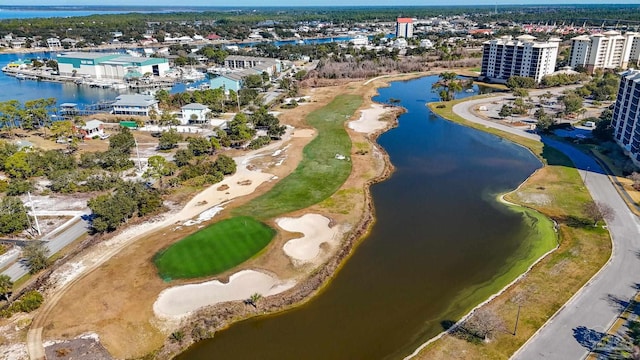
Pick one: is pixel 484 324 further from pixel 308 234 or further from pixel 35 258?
pixel 35 258

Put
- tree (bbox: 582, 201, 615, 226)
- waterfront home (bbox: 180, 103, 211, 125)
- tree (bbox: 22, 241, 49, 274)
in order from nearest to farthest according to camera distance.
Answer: tree (bbox: 22, 241, 49, 274) < tree (bbox: 582, 201, 615, 226) < waterfront home (bbox: 180, 103, 211, 125)

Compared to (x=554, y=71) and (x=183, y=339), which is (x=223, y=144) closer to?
(x=183, y=339)

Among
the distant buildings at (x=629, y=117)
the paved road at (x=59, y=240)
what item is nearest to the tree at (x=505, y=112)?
the distant buildings at (x=629, y=117)

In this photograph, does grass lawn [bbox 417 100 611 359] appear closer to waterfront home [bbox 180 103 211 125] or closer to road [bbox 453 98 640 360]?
road [bbox 453 98 640 360]

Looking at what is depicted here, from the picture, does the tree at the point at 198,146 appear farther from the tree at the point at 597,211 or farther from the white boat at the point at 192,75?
the white boat at the point at 192,75

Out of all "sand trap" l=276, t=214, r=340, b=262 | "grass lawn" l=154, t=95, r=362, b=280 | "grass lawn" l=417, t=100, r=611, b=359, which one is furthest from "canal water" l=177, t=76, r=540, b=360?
"grass lawn" l=154, t=95, r=362, b=280

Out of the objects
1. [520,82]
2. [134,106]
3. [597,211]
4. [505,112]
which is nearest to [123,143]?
[134,106]
